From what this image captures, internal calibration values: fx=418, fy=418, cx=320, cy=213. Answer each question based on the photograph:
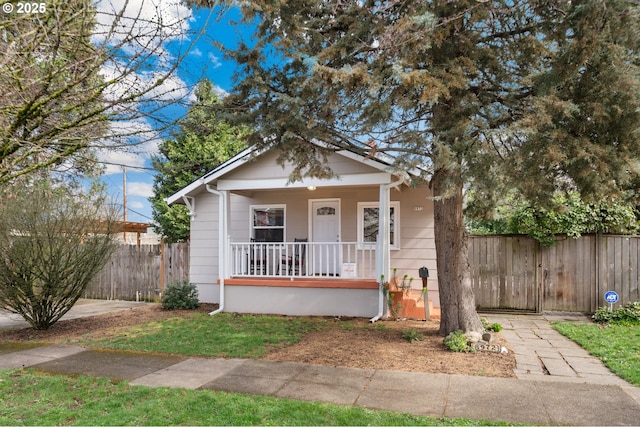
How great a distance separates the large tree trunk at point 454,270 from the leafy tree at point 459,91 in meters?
0.02

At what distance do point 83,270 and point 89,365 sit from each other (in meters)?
3.09

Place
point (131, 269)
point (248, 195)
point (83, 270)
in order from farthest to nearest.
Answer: point (131, 269) → point (248, 195) → point (83, 270)

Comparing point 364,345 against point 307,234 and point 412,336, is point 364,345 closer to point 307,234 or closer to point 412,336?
point 412,336

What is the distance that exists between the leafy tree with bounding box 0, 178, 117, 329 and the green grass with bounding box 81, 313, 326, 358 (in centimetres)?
155

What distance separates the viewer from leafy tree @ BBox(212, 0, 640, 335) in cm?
465

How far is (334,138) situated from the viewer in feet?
23.7

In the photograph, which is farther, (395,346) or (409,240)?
(409,240)

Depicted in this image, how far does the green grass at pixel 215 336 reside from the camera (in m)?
6.59

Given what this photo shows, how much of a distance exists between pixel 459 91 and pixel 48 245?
24.9 feet

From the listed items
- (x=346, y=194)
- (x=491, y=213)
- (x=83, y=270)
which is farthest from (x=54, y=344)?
(x=491, y=213)

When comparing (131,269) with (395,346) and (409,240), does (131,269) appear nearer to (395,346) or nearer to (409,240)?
(409,240)

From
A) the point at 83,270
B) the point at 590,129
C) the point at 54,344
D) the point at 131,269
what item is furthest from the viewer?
the point at 131,269

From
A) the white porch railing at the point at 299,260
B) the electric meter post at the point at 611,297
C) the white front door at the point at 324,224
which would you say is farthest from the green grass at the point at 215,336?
the electric meter post at the point at 611,297

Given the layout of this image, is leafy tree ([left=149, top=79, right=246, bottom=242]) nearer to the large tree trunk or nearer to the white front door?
the white front door
